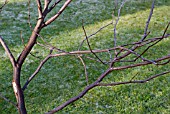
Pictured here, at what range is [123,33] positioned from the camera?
353 inches

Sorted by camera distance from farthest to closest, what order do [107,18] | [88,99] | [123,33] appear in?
1. [107,18]
2. [123,33]
3. [88,99]

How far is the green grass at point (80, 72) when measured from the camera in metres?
5.48

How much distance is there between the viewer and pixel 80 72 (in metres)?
6.70

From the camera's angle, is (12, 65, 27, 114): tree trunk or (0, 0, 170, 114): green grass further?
(0, 0, 170, 114): green grass

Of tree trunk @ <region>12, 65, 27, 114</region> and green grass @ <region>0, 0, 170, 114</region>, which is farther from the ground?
tree trunk @ <region>12, 65, 27, 114</region>

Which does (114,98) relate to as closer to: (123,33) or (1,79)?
(1,79)

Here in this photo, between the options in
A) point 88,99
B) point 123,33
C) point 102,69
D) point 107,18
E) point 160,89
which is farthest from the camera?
point 107,18

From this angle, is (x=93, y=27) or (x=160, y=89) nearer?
(x=160, y=89)

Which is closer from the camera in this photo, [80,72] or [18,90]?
[18,90]

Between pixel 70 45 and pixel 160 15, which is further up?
pixel 70 45

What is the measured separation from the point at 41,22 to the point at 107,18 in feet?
27.6

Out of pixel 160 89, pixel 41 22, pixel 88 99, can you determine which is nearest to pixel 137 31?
pixel 160 89

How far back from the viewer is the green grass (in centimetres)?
548

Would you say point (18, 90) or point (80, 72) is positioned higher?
point (18, 90)
